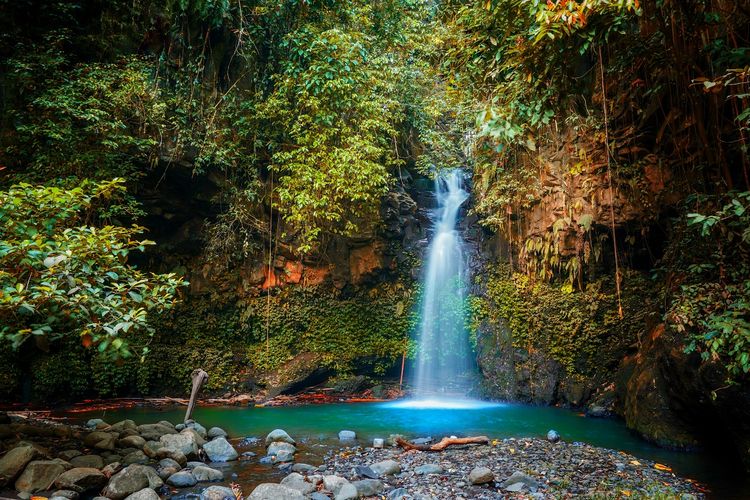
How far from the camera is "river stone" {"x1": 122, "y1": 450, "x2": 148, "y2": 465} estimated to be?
19.8 ft

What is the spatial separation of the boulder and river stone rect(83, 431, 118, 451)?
35.9 inches

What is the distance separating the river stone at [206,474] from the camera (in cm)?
586

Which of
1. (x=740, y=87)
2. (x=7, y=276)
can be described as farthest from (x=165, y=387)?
(x=740, y=87)

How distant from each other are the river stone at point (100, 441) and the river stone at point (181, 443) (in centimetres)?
66

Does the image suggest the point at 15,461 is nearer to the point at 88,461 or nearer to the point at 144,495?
the point at 88,461

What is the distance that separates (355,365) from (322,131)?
23.3 feet

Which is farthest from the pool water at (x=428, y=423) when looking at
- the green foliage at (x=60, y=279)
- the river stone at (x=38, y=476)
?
the green foliage at (x=60, y=279)

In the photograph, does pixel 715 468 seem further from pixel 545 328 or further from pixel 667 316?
pixel 545 328

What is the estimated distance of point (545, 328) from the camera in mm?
11930

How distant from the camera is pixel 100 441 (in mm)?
6195

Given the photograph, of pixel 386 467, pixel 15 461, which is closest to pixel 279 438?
pixel 386 467

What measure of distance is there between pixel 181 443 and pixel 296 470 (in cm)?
182

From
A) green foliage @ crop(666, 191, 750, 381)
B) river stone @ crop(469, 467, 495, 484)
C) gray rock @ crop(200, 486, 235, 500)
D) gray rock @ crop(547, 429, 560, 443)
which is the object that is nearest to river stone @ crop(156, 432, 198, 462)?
gray rock @ crop(200, 486, 235, 500)

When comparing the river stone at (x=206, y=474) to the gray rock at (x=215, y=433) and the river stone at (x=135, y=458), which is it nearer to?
the river stone at (x=135, y=458)
